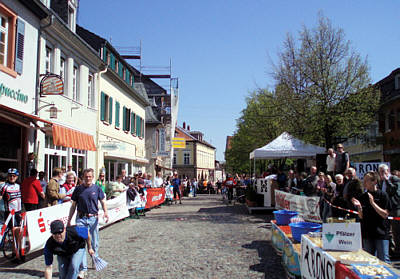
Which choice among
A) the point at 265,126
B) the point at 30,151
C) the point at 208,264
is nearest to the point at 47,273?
the point at 208,264

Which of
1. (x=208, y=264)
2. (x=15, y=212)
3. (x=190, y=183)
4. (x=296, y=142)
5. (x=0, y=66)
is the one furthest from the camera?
(x=190, y=183)

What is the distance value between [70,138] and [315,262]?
1213 centimetres

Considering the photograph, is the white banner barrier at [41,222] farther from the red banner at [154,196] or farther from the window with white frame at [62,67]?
the red banner at [154,196]

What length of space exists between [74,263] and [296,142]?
13019 millimetres

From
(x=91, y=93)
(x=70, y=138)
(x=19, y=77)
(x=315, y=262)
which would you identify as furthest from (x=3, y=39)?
(x=315, y=262)

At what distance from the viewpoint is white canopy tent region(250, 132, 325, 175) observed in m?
16.1

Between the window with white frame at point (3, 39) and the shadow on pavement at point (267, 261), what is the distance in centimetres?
880

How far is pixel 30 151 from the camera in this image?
1305 centimetres

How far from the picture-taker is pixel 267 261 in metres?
7.59

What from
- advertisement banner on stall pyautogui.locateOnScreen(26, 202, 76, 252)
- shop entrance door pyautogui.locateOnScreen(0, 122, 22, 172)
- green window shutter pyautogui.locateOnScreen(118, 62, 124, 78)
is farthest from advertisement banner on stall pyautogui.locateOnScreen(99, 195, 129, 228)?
green window shutter pyautogui.locateOnScreen(118, 62, 124, 78)

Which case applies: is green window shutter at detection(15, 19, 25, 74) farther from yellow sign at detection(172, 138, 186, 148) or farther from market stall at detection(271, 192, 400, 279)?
yellow sign at detection(172, 138, 186, 148)

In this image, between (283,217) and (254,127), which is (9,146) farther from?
(254,127)

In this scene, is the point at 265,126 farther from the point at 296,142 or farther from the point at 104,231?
the point at 104,231

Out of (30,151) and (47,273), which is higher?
(30,151)
